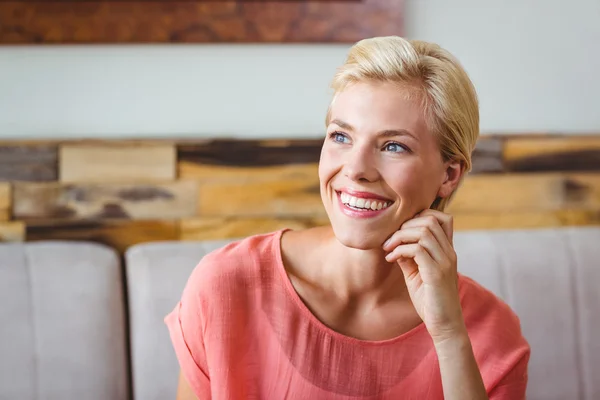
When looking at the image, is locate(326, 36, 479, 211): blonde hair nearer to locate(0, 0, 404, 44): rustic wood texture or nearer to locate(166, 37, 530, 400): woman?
locate(166, 37, 530, 400): woman

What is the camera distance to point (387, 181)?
46.9 inches

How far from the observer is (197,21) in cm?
188

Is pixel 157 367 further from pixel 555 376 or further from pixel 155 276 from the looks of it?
pixel 555 376

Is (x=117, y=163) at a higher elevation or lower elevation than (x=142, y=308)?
higher

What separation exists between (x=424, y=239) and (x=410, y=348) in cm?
26

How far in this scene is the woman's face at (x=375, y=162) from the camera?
1.18 metres

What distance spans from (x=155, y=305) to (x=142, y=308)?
33mm

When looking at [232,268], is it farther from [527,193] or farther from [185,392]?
[527,193]

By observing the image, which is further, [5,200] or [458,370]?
[5,200]

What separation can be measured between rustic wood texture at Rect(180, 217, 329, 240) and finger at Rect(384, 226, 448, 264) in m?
0.72

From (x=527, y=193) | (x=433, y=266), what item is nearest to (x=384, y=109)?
(x=433, y=266)

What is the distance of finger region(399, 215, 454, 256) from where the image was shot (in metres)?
1.22

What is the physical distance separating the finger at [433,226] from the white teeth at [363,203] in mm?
61

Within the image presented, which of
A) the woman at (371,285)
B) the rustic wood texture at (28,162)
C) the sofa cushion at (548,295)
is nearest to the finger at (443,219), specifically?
the woman at (371,285)
